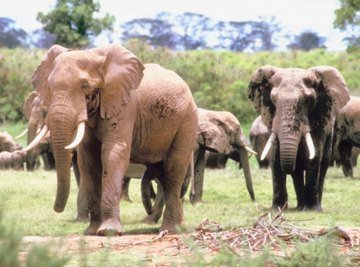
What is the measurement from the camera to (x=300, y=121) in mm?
11633

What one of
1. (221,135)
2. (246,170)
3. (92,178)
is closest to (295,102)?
(221,135)

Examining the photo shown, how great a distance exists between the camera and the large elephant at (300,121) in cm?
1151

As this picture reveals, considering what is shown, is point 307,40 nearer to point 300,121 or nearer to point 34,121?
point 34,121

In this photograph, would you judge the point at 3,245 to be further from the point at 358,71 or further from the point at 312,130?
the point at 358,71

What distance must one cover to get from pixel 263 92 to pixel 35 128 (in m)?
6.49

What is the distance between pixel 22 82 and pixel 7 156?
Answer: 1540 centimetres

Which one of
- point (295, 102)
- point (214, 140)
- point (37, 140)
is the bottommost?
point (214, 140)

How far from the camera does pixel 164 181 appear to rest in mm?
9688

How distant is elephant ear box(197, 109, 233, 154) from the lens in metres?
14.2

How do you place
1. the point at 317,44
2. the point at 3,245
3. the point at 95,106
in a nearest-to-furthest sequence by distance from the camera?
1. the point at 3,245
2. the point at 95,106
3. the point at 317,44

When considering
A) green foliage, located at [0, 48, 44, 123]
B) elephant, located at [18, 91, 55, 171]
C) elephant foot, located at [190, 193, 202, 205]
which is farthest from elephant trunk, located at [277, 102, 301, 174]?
green foliage, located at [0, 48, 44, 123]

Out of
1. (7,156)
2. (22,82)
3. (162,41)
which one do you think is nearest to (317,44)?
(162,41)

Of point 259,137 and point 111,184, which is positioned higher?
point 111,184

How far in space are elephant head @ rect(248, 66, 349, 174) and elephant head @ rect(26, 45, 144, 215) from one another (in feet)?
9.60
